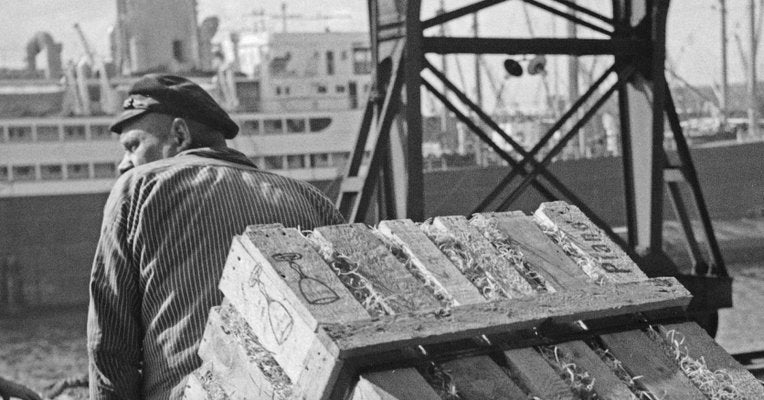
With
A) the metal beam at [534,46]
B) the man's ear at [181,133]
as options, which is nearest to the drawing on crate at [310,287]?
the man's ear at [181,133]

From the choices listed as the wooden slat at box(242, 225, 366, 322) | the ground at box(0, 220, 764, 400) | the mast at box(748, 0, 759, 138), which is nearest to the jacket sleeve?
the wooden slat at box(242, 225, 366, 322)

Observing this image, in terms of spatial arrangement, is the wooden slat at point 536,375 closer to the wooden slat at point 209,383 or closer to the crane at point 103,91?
the wooden slat at point 209,383

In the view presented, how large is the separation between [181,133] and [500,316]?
4.76 feet

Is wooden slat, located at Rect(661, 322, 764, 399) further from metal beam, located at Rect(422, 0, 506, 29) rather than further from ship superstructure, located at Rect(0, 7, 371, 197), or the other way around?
ship superstructure, located at Rect(0, 7, 371, 197)

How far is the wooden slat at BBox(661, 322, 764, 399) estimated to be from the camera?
9.23 ft

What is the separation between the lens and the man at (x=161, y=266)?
10.3 feet

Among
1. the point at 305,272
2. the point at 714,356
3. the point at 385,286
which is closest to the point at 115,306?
the point at 305,272

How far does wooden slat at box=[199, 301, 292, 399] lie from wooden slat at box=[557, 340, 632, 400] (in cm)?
71

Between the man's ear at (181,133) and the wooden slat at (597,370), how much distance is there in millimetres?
1483

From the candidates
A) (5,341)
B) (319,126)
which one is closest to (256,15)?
(319,126)

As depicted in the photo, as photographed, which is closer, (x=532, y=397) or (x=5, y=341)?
(x=532, y=397)

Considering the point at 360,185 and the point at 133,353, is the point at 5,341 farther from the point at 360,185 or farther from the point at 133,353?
the point at 133,353

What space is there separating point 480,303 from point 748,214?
183 feet

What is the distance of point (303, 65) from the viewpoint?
57.4 m
